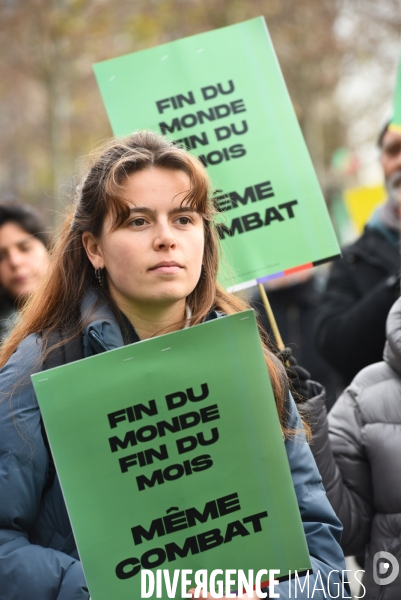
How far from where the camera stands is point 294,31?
61.7 feet

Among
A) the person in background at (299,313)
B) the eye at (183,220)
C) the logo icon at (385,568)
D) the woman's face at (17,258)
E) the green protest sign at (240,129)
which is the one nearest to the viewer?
the eye at (183,220)

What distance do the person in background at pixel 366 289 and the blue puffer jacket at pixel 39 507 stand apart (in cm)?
160

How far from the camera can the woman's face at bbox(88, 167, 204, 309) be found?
7.75 feet

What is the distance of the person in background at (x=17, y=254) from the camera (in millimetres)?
4738

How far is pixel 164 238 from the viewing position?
235 cm

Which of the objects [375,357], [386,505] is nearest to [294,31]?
[375,357]

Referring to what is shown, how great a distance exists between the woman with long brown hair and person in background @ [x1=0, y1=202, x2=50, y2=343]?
205 cm

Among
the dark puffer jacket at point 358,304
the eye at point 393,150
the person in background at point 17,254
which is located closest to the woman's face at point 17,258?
the person in background at point 17,254

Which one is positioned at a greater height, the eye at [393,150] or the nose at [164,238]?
the eye at [393,150]

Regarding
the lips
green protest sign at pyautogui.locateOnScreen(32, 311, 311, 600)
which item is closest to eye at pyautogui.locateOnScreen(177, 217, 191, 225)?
the lips

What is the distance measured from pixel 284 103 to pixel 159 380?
5.12ft

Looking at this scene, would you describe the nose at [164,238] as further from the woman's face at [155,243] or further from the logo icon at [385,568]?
the logo icon at [385,568]

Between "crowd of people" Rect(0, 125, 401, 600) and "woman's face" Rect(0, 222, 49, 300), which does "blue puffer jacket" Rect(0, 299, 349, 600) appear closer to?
"crowd of people" Rect(0, 125, 401, 600)

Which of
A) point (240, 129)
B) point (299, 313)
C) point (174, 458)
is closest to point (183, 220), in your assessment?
point (174, 458)
